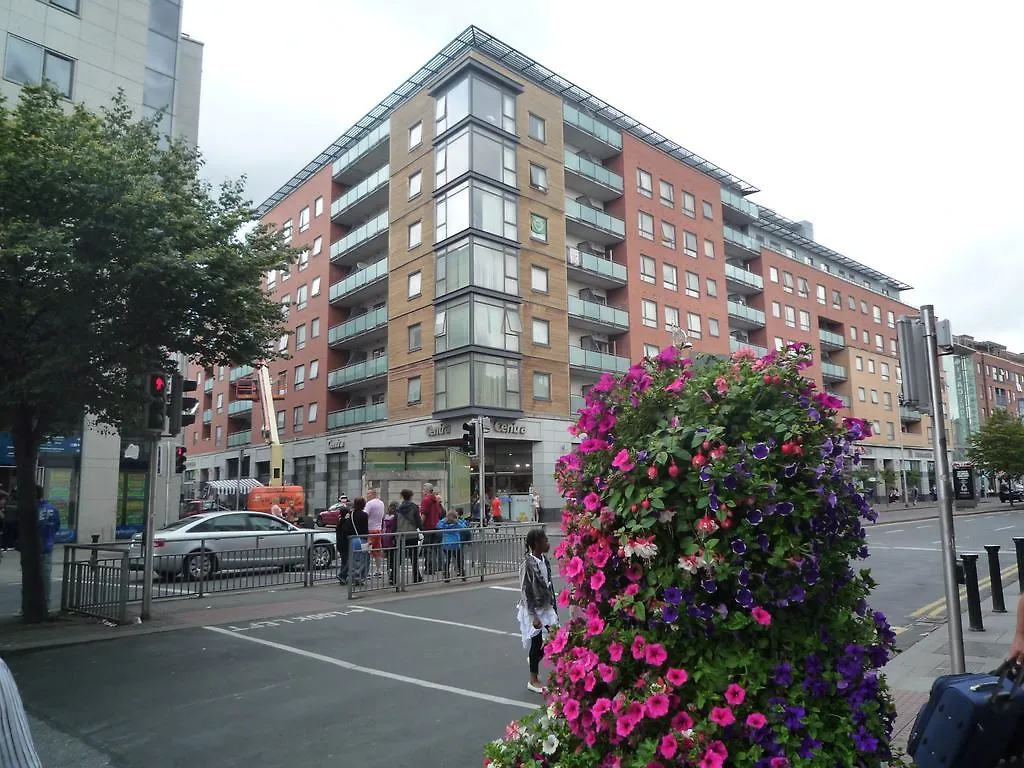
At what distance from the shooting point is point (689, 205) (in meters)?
42.4

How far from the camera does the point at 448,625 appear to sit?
9.60 meters

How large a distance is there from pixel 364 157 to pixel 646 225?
52.1ft

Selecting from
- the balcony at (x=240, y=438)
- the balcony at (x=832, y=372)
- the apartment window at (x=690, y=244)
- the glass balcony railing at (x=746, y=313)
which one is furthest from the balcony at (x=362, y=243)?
the balcony at (x=832, y=372)

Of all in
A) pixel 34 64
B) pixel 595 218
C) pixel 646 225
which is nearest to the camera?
pixel 34 64

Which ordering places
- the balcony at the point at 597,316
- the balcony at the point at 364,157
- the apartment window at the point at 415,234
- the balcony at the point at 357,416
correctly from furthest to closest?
the balcony at the point at 364,157
the balcony at the point at 357,416
the balcony at the point at 597,316
the apartment window at the point at 415,234

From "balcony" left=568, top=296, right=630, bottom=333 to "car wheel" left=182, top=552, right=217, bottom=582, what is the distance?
79.3 ft

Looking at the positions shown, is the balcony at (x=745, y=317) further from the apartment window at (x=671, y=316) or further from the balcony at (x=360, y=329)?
the balcony at (x=360, y=329)

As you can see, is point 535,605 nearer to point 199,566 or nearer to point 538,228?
point 199,566

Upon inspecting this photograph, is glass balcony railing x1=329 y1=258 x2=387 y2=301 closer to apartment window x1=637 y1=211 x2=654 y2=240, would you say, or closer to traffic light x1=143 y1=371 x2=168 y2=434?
apartment window x1=637 y1=211 x2=654 y2=240

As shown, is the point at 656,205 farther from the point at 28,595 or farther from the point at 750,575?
the point at 750,575

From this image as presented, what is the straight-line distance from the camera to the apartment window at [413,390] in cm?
3306

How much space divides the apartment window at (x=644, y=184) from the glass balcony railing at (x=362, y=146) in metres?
13.7

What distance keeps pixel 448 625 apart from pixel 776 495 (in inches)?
302

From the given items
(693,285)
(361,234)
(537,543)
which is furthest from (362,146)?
(537,543)
